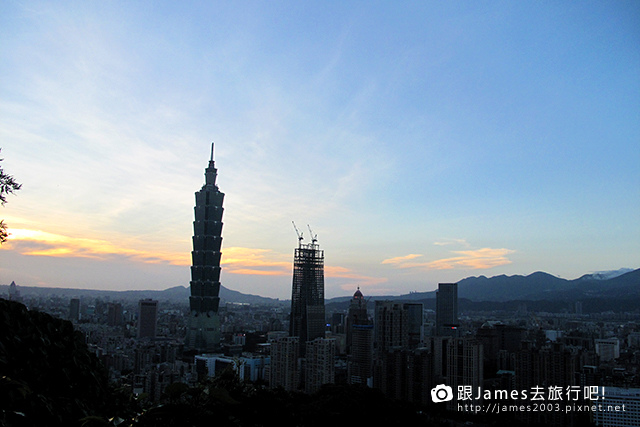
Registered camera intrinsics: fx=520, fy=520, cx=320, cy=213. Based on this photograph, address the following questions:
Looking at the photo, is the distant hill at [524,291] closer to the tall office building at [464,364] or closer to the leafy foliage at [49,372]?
the tall office building at [464,364]

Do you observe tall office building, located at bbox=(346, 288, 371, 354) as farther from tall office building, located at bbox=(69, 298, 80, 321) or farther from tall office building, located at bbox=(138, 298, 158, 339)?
tall office building, located at bbox=(69, 298, 80, 321)

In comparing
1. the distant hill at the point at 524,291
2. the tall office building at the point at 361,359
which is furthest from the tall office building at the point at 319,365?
the distant hill at the point at 524,291

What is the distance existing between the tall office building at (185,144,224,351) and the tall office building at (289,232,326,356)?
687 cm

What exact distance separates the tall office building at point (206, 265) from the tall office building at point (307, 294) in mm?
6868

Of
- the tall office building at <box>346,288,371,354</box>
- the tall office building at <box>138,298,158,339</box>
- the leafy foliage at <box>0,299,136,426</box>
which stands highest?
the leafy foliage at <box>0,299,136,426</box>

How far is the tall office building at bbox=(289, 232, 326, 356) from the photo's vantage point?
145 feet

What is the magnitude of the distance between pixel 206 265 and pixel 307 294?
361 inches

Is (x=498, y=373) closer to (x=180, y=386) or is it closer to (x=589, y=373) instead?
(x=589, y=373)

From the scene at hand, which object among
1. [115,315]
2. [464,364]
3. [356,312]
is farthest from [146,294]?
[464,364]

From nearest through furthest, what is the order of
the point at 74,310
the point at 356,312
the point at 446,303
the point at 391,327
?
the point at 391,327 → the point at 356,312 → the point at 74,310 → the point at 446,303

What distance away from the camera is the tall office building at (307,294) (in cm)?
4412

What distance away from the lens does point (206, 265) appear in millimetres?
43250

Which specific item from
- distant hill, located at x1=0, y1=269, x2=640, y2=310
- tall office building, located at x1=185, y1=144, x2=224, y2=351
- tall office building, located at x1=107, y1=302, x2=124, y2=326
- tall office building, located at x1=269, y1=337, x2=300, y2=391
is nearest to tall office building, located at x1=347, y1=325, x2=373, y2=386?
tall office building, located at x1=269, y1=337, x2=300, y2=391

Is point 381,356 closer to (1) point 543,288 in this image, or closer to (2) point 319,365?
(2) point 319,365
